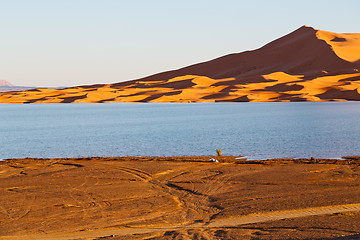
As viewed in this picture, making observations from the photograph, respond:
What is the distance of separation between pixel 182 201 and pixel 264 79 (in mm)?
126217

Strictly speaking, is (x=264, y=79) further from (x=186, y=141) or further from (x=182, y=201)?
(x=182, y=201)

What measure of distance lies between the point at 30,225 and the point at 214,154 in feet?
55.2

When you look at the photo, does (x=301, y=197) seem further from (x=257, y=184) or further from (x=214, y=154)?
(x=214, y=154)

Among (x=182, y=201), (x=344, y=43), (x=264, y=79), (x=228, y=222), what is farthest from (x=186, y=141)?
(x=344, y=43)

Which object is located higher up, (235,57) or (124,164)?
(235,57)

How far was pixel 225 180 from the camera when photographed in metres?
18.5

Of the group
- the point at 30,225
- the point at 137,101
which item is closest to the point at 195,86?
the point at 137,101

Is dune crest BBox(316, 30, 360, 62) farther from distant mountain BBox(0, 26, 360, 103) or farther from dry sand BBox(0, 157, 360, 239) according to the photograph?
dry sand BBox(0, 157, 360, 239)

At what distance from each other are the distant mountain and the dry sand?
88.8m

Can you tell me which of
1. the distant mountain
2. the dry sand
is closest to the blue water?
the dry sand

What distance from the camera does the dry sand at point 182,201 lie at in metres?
11.9

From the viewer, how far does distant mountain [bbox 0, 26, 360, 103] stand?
377 feet

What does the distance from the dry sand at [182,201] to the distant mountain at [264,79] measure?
291 ft

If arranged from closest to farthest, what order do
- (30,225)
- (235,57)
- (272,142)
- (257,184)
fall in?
1. (30,225)
2. (257,184)
3. (272,142)
4. (235,57)
